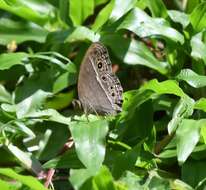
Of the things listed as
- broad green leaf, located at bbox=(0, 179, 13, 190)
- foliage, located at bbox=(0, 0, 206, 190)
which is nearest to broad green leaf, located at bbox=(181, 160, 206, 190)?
foliage, located at bbox=(0, 0, 206, 190)

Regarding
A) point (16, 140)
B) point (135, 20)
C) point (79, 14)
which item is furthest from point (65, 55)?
point (16, 140)

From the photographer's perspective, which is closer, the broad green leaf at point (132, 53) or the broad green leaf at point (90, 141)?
the broad green leaf at point (90, 141)

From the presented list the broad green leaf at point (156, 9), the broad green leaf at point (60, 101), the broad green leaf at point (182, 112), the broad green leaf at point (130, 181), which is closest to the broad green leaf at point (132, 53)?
the broad green leaf at point (156, 9)

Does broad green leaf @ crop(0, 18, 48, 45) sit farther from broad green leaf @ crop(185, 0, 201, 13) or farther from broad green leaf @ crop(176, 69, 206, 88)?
broad green leaf @ crop(176, 69, 206, 88)

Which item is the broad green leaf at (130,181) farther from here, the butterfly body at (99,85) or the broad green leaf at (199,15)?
the broad green leaf at (199,15)

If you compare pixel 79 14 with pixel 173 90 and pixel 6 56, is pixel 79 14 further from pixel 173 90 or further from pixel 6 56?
pixel 173 90
